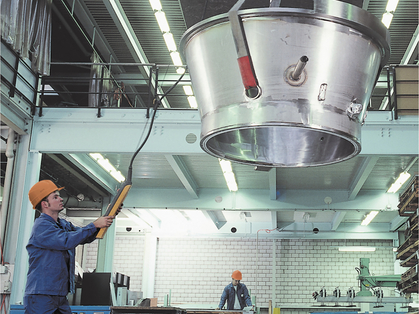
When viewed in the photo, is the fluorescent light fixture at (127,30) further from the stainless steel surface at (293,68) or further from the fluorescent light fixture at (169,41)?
the stainless steel surface at (293,68)

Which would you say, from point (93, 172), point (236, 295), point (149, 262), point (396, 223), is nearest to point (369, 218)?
point (396, 223)

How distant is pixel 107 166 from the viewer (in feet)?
35.5

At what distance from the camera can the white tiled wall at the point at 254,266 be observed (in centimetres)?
1712

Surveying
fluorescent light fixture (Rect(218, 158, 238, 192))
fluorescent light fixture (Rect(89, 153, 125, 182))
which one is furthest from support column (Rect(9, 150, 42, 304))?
fluorescent light fixture (Rect(218, 158, 238, 192))

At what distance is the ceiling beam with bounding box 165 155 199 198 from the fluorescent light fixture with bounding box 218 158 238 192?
85cm

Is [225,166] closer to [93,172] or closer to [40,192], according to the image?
[93,172]

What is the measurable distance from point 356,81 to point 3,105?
21.6 feet

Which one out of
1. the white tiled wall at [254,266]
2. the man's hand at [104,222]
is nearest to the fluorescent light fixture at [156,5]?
the man's hand at [104,222]

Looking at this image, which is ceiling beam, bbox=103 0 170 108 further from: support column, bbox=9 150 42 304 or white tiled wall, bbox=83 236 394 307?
white tiled wall, bbox=83 236 394 307

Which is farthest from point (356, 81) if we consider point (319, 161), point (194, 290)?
point (194, 290)

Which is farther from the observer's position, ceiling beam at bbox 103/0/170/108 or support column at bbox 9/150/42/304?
ceiling beam at bbox 103/0/170/108

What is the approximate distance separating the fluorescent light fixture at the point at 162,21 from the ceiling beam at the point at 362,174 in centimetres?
472

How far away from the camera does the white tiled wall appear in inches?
674

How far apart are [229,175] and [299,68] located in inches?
368
